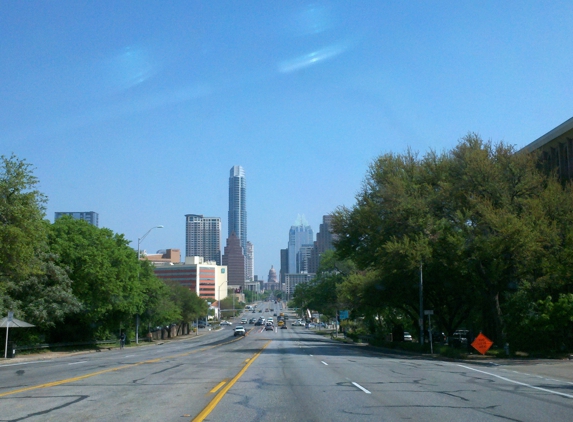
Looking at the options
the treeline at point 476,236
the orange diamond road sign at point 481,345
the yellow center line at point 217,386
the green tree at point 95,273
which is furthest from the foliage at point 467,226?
the yellow center line at point 217,386

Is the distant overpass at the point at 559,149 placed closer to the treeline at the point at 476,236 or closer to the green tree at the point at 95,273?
the treeline at the point at 476,236

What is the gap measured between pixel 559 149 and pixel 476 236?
1738cm

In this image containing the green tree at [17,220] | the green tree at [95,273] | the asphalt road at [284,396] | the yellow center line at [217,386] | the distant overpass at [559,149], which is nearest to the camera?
the asphalt road at [284,396]

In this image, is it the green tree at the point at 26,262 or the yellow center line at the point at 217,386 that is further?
the green tree at the point at 26,262

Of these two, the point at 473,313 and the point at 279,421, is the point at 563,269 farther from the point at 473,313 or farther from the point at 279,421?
the point at 279,421

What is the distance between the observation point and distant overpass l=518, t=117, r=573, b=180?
150 ft

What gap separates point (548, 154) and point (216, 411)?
45.5 meters

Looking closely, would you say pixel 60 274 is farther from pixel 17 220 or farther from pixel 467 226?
pixel 467 226

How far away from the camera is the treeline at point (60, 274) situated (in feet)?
106

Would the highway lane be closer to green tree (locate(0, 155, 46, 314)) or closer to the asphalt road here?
the asphalt road

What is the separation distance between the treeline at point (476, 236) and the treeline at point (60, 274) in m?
19.5

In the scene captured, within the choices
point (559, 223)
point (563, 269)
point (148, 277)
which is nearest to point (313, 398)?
point (563, 269)

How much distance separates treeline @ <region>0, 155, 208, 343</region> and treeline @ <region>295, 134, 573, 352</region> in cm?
1952

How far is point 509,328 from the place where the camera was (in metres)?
35.5
